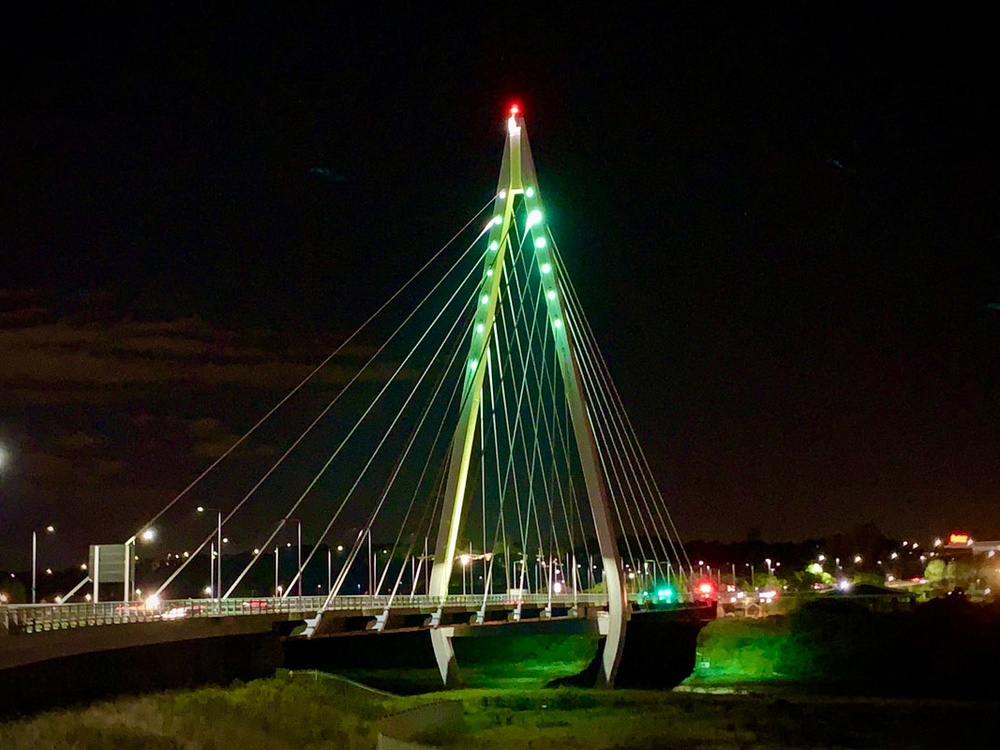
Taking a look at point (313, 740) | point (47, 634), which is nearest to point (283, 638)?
point (313, 740)

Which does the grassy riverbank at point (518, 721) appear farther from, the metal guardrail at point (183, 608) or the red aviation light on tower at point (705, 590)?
the red aviation light on tower at point (705, 590)

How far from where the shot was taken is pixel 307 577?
494 ft

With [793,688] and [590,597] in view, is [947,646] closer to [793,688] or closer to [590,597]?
[793,688]

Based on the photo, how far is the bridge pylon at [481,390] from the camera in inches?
1923

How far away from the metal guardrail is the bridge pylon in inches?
85.6

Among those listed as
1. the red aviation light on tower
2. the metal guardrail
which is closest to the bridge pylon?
the metal guardrail

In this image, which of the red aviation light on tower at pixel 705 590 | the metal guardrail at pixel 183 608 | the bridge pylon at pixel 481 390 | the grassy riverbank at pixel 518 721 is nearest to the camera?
the grassy riverbank at pixel 518 721

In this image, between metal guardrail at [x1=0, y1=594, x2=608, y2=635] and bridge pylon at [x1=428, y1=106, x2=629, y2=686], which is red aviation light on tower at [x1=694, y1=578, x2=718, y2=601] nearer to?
metal guardrail at [x1=0, y1=594, x2=608, y2=635]

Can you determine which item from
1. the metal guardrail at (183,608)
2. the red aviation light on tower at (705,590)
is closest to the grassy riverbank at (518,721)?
the metal guardrail at (183,608)

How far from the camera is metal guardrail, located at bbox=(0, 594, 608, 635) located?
2742 centimetres

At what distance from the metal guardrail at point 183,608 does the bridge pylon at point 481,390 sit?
85.6 inches

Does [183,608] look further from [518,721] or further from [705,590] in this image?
[705,590]

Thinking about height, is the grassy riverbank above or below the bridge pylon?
below

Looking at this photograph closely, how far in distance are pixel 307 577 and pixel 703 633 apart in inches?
3211
